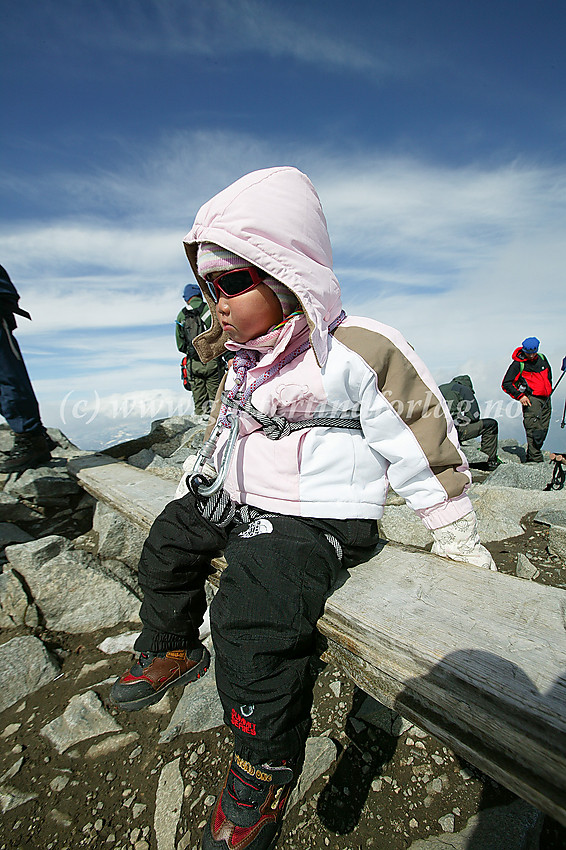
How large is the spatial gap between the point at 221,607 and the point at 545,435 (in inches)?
451

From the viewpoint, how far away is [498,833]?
1.69 metres

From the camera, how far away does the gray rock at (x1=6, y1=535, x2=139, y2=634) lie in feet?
10.3

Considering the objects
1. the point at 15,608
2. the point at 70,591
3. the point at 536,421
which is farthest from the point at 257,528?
the point at 536,421

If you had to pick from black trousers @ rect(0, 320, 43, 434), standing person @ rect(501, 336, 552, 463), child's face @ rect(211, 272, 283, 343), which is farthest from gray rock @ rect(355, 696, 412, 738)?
standing person @ rect(501, 336, 552, 463)

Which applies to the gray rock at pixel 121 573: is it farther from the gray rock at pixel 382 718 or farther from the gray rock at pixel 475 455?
the gray rock at pixel 475 455

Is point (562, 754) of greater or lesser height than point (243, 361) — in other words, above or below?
below

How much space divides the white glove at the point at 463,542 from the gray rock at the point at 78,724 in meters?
1.99

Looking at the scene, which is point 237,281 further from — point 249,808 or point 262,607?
point 249,808

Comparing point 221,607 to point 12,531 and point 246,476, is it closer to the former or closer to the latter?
point 246,476

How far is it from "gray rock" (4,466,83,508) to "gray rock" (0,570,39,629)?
5.09 ft

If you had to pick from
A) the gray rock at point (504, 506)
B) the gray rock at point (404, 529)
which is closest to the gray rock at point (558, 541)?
the gray rock at point (504, 506)

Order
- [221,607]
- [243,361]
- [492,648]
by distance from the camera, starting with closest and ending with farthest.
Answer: [492,648] < [221,607] < [243,361]

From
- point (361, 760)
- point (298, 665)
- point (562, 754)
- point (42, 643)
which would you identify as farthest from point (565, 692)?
point (42, 643)

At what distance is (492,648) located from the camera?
4.59 ft
